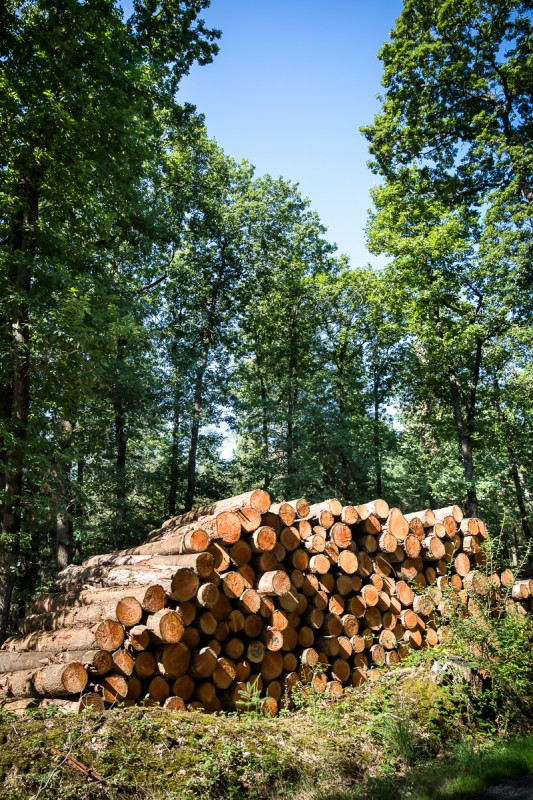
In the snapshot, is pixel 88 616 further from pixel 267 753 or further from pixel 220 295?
pixel 220 295

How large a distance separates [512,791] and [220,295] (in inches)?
722

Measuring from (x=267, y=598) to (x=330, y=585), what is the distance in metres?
1.04

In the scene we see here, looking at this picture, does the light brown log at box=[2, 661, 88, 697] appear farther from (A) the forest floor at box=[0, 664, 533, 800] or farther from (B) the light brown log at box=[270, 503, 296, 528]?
(B) the light brown log at box=[270, 503, 296, 528]

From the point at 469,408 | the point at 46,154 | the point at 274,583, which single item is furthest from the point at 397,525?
the point at 469,408

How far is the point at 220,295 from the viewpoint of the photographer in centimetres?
2002

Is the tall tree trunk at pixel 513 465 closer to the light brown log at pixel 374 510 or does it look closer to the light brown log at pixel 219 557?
the light brown log at pixel 374 510

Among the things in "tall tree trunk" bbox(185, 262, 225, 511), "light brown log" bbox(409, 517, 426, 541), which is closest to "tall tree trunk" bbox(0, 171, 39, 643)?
"light brown log" bbox(409, 517, 426, 541)

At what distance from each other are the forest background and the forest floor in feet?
11.4

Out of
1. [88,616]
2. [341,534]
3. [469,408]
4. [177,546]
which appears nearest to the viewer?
[88,616]

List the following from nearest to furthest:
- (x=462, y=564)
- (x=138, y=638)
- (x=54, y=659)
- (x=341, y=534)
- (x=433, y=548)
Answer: (x=138, y=638) → (x=54, y=659) → (x=341, y=534) → (x=433, y=548) → (x=462, y=564)

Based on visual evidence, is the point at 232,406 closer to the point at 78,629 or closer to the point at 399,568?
the point at 399,568

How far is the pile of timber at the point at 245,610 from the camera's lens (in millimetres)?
4664

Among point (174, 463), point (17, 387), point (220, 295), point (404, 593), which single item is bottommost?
point (404, 593)

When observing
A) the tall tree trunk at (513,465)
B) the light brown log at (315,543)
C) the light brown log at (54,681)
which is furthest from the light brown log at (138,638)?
the tall tree trunk at (513,465)
